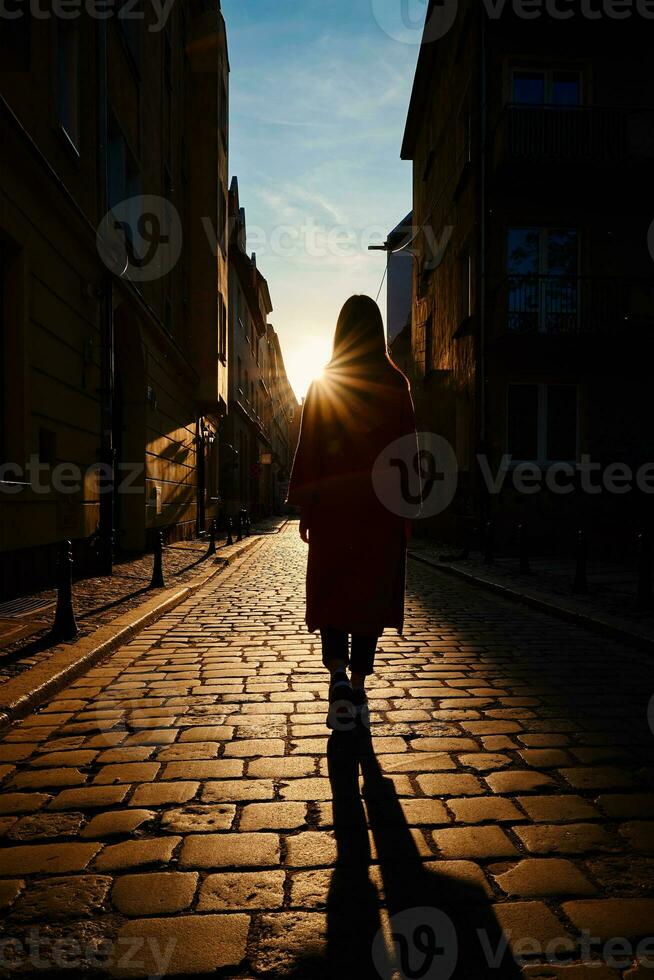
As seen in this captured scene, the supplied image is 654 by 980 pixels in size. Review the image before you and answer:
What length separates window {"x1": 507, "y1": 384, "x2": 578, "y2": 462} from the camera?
587 inches

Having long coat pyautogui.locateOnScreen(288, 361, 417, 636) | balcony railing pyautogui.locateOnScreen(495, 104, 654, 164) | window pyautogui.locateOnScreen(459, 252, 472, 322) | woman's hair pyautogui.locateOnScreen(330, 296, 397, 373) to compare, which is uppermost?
balcony railing pyautogui.locateOnScreen(495, 104, 654, 164)

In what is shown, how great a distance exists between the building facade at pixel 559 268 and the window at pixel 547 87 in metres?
0.03

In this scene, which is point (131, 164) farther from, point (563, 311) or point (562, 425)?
point (562, 425)

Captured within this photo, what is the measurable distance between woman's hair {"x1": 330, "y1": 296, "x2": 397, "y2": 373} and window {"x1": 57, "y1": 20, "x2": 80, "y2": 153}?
22.7 ft

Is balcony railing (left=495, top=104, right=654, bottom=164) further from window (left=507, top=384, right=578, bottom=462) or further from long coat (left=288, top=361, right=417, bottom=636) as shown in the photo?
long coat (left=288, top=361, right=417, bottom=636)

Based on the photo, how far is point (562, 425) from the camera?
1504 cm

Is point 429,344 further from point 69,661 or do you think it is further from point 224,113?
point 69,661

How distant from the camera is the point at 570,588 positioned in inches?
333

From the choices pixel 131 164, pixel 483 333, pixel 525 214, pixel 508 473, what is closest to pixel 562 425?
pixel 508 473

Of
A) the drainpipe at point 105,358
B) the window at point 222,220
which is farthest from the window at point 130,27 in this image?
the window at point 222,220

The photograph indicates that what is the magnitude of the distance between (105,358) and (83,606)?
14.8 ft

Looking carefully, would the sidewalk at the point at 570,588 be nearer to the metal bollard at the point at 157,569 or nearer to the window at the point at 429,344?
the metal bollard at the point at 157,569

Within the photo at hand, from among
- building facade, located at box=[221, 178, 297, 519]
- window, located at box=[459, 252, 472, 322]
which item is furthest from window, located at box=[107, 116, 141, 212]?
building facade, located at box=[221, 178, 297, 519]

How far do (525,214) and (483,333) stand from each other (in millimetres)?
2679
